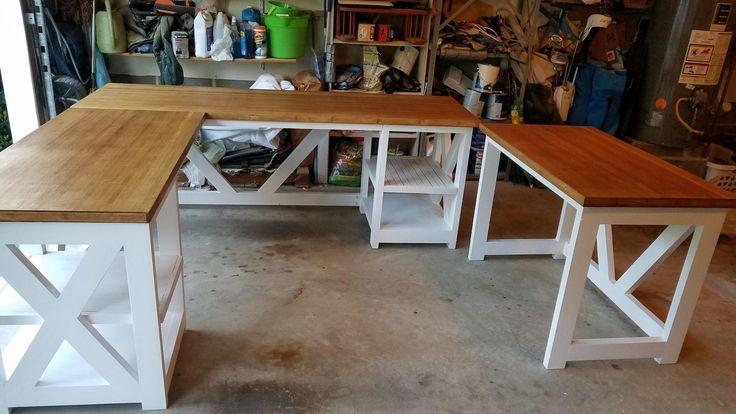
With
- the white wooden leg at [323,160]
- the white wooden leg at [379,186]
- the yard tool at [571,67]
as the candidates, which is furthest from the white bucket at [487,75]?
the white wooden leg at [379,186]

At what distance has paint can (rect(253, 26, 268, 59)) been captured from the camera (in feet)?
13.0

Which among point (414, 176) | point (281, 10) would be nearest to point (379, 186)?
point (414, 176)

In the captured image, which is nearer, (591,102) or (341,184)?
(341,184)

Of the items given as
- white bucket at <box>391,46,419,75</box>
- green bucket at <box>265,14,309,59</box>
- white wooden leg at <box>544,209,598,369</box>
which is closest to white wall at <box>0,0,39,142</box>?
green bucket at <box>265,14,309,59</box>

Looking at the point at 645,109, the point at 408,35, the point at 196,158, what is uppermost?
the point at 408,35

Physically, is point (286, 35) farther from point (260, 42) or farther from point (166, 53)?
point (166, 53)

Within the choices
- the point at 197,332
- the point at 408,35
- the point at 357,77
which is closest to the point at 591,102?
the point at 408,35

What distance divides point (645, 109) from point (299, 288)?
10.7 ft

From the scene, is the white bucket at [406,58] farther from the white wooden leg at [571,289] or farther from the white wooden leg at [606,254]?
the white wooden leg at [571,289]

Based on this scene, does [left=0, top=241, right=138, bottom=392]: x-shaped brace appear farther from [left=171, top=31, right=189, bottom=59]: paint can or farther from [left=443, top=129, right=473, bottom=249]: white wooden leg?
[left=171, top=31, right=189, bottom=59]: paint can

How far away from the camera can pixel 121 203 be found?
1634 mm

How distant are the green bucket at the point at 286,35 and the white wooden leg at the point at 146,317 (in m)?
2.64

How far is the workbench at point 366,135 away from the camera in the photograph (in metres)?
2.94

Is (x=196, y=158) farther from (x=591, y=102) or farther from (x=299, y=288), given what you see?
(x=591, y=102)
